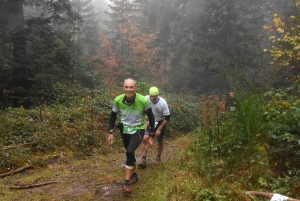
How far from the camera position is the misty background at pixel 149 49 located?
13266 millimetres

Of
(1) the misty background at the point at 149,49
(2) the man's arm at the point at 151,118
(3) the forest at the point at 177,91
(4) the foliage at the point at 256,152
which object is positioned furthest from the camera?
(1) the misty background at the point at 149,49

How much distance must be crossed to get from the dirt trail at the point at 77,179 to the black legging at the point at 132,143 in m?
0.64

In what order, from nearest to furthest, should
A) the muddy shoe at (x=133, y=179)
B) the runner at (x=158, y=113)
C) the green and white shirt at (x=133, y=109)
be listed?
1. the green and white shirt at (x=133, y=109)
2. the muddy shoe at (x=133, y=179)
3. the runner at (x=158, y=113)

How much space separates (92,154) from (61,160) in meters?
1.22

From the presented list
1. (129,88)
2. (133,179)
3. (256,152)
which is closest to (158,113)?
(133,179)

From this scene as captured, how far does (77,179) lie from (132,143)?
1.89 metres

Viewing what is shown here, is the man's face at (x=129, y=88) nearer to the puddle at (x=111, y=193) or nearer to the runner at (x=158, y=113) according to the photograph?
the runner at (x=158, y=113)

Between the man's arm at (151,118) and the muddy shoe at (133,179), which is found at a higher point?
the man's arm at (151,118)

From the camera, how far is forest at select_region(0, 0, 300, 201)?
5375mm

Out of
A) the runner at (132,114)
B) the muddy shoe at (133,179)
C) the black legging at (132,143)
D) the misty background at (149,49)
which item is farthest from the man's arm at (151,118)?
the misty background at (149,49)

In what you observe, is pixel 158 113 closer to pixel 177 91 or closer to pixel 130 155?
pixel 130 155

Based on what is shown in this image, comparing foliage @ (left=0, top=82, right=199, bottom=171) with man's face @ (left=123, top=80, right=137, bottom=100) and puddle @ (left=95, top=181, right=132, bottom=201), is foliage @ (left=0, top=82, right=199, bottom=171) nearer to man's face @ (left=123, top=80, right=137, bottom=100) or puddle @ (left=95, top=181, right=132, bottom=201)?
puddle @ (left=95, top=181, right=132, bottom=201)

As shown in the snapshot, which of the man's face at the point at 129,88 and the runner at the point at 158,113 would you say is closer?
the man's face at the point at 129,88

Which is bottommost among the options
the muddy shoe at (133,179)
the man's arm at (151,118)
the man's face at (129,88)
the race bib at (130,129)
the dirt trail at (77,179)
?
the dirt trail at (77,179)
